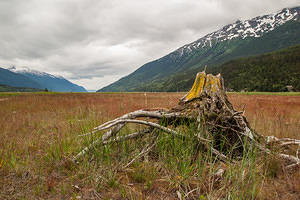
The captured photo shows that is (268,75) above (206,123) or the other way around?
above

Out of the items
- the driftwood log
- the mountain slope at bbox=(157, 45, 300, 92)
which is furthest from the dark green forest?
the driftwood log

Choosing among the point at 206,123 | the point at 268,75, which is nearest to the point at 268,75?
the point at 268,75

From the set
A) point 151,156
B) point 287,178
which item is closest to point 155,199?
point 151,156

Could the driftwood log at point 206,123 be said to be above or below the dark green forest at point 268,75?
below

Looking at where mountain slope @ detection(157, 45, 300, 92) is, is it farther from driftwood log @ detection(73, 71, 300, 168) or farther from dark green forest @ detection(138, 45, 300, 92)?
driftwood log @ detection(73, 71, 300, 168)

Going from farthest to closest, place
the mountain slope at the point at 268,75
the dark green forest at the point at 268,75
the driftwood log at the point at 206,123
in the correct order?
1. the mountain slope at the point at 268,75
2. the dark green forest at the point at 268,75
3. the driftwood log at the point at 206,123

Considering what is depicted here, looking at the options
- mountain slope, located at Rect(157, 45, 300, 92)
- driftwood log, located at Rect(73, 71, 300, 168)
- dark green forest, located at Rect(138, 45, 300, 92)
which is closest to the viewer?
driftwood log, located at Rect(73, 71, 300, 168)

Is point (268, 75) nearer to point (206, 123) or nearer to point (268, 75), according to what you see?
point (268, 75)

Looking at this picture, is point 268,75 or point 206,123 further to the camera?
point 268,75

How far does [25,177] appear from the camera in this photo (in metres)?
2.45

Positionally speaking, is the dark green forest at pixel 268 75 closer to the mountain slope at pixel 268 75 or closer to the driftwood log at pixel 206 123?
the mountain slope at pixel 268 75

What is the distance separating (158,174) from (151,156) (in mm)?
583

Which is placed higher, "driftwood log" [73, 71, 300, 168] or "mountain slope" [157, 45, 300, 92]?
"mountain slope" [157, 45, 300, 92]

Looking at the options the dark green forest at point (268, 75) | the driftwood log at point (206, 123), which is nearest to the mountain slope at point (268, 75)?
the dark green forest at point (268, 75)
